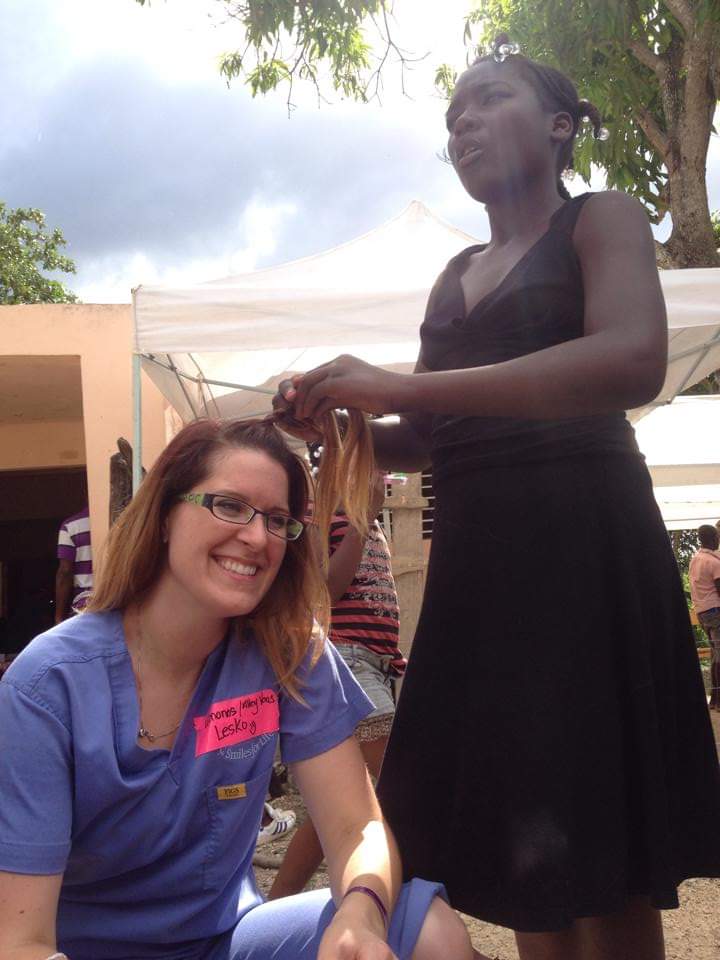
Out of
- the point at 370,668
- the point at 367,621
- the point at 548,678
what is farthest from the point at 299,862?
the point at 548,678

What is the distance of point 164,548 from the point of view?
1.62m

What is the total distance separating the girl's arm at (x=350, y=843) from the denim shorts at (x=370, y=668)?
174cm

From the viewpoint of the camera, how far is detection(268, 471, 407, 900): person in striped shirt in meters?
3.29

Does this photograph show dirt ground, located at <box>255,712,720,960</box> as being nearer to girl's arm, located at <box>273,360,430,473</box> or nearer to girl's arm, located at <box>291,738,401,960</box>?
girl's arm, located at <box>291,738,401,960</box>

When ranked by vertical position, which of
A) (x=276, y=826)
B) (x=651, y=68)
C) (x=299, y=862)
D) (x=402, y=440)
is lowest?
(x=276, y=826)

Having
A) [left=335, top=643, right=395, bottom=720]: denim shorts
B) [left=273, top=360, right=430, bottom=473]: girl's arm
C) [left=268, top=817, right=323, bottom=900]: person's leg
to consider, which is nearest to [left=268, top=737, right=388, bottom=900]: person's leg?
[left=268, top=817, right=323, bottom=900]: person's leg

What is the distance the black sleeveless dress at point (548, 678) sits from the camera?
1.25m

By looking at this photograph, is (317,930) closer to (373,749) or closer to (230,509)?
(230,509)

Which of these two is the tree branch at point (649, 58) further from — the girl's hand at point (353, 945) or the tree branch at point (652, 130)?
the girl's hand at point (353, 945)

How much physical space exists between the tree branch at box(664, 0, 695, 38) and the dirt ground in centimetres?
551

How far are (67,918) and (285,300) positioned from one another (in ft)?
9.59

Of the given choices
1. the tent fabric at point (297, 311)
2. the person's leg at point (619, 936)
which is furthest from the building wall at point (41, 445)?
the person's leg at point (619, 936)

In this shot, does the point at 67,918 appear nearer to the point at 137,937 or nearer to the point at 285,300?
the point at 137,937

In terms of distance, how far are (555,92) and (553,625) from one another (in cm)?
88
